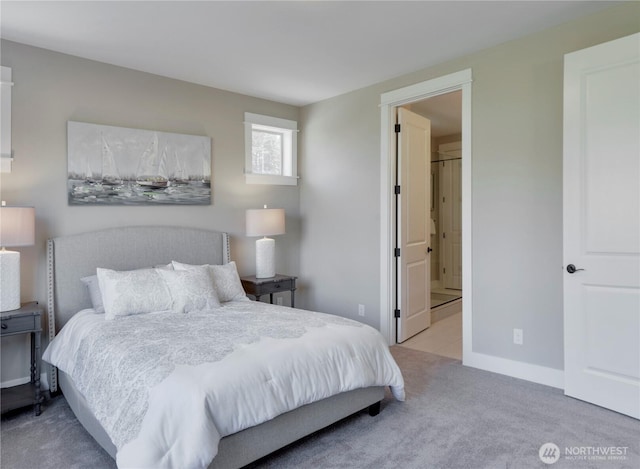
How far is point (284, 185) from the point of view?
194 inches

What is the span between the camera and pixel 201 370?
1.93 metres

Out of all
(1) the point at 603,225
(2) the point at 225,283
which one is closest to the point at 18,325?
(2) the point at 225,283

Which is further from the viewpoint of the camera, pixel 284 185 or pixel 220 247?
pixel 284 185

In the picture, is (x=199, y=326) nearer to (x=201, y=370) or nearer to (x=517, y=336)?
(x=201, y=370)

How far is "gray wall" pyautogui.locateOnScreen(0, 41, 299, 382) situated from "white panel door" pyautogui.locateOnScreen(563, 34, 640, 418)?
10.1 ft

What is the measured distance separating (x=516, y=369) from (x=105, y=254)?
3502 mm

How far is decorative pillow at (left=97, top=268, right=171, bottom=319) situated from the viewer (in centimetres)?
292

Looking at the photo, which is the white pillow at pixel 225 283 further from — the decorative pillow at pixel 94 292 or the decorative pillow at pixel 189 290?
the decorative pillow at pixel 94 292

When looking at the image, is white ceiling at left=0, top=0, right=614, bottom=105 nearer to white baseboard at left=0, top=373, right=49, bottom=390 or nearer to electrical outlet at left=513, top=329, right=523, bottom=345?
electrical outlet at left=513, top=329, right=523, bottom=345

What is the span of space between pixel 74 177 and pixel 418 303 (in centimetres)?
360

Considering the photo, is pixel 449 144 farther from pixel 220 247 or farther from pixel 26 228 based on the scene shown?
pixel 26 228

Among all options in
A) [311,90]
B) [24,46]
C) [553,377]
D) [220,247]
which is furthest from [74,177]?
[553,377]

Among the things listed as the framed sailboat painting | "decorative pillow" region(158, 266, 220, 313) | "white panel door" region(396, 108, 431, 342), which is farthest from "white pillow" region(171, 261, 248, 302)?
"white panel door" region(396, 108, 431, 342)

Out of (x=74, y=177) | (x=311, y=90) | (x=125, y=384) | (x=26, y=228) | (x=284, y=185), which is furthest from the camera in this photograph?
(x=284, y=185)
